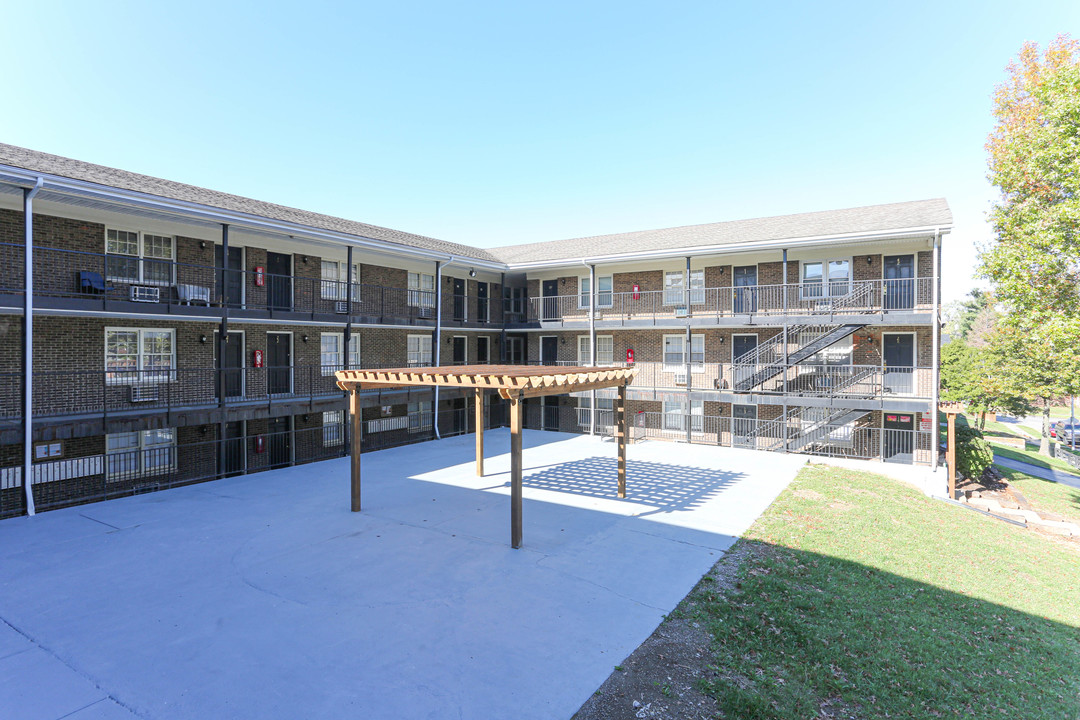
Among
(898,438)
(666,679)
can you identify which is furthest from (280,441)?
(898,438)

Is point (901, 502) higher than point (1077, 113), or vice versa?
point (1077, 113)

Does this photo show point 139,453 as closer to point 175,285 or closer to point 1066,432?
point 175,285

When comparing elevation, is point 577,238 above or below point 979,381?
above

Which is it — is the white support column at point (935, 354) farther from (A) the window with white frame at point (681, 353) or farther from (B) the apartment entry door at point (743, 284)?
(A) the window with white frame at point (681, 353)

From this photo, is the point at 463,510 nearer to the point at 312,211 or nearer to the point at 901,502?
the point at 901,502

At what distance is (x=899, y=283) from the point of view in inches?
639

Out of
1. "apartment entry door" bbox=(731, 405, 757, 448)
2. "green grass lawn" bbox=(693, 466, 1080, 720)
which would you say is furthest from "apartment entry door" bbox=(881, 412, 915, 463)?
"green grass lawn" bbox=(693, 466, 1080, 720)

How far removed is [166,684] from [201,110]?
19.4m

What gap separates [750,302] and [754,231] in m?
3.07

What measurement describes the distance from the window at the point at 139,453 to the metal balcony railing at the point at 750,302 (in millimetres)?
13604

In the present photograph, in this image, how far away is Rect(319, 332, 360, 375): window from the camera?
17.0 meters

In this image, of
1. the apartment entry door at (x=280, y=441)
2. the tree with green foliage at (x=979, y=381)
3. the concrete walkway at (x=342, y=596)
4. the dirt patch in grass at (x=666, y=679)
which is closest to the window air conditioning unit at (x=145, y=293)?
the concrete walkway at (x=342, y=596)

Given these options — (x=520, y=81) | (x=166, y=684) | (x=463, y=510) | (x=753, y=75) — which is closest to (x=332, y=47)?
(x=520, y=81)

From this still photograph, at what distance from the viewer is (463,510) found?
10.1 meters
